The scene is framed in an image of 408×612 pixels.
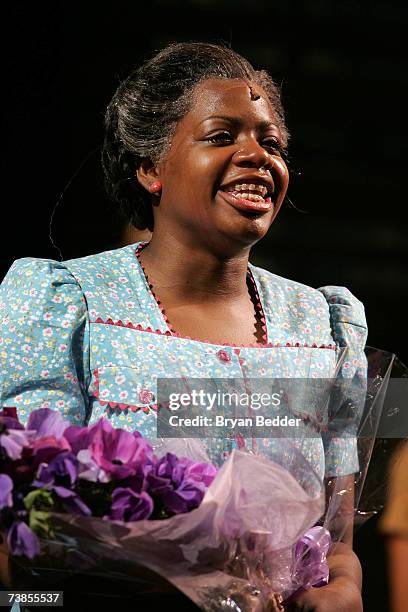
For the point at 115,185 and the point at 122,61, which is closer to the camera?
the point at 115,185

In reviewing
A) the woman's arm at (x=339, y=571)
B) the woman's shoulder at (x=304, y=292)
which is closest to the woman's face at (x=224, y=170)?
the woman's shoulder at (x=304, y=292)

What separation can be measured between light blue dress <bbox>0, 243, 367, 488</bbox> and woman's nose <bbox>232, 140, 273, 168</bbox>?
1.01ft

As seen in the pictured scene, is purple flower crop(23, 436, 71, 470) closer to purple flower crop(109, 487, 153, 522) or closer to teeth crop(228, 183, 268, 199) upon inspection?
purple flower crop(109, 487, 153, 522)

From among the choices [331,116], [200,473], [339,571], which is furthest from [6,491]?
[331,116]

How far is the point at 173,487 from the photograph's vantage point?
1483mm

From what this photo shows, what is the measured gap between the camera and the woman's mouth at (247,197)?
209 centimetres

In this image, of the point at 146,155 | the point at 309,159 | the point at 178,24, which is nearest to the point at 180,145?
the point at 146,155

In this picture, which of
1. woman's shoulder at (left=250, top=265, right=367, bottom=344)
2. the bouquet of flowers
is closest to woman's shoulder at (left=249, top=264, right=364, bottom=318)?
woman's shoulder at (left=250, top=265, right=367, bottom=344)

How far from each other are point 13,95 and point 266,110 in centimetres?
103

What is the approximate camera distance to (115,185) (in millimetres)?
2453

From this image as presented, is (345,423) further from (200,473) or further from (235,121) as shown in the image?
(235,121)

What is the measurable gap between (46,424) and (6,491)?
0.44 feet

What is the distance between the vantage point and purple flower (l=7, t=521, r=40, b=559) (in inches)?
55.7

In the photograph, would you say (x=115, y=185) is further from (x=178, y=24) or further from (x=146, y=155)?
A: (x=178, y=24)
